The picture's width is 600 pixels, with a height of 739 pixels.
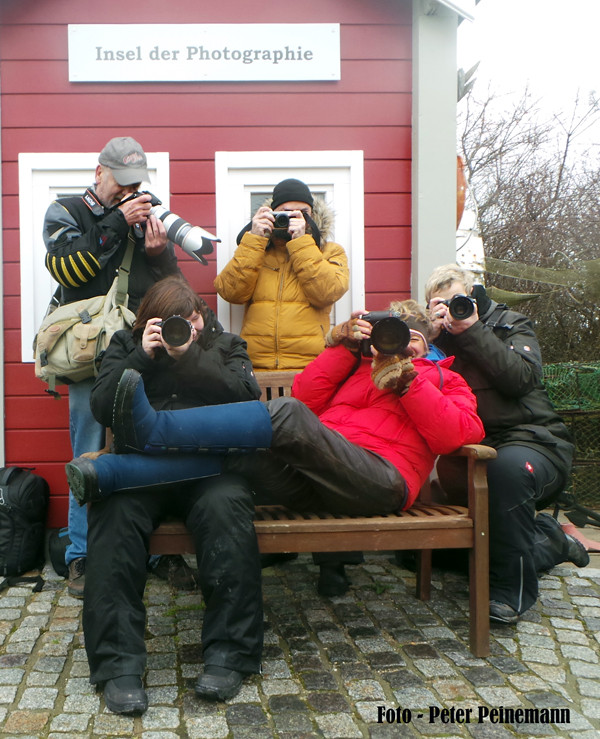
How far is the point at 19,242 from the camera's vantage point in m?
4.24

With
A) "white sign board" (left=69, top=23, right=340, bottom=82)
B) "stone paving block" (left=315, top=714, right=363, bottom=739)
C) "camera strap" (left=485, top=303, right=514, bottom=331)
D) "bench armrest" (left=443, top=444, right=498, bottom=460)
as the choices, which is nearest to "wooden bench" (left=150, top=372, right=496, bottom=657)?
"bench armrest" (left=443, top=444, right=498, bottom=460)

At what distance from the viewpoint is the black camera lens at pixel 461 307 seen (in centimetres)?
315

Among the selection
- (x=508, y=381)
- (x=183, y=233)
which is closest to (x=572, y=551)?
(x=508, y=381)

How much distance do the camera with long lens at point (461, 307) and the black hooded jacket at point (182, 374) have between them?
0.88 m

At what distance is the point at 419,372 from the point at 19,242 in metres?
2.51

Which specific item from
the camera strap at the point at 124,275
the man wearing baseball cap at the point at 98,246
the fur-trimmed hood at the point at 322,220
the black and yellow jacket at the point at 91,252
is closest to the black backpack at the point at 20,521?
the man wearing baseball cap at the point at 98,246

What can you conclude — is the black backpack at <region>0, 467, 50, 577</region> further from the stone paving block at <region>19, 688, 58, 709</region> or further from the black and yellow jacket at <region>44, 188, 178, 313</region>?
the stone paving block at <region>19, 688, 58, 709</region>

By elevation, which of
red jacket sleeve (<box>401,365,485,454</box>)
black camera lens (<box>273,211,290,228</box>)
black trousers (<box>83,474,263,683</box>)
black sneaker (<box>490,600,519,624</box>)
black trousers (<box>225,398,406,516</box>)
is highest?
black camera lens (<box>273,211,290,228</box>)

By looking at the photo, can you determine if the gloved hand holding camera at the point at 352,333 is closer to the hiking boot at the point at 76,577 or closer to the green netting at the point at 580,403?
the hiking boot at the point at 76,577

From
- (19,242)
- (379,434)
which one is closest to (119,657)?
(379,434)

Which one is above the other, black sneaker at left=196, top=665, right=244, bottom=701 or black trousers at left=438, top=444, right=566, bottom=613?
black trousers at left=438, top=444, right=566, bottom=613

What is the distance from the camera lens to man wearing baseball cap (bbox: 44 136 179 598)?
11.4ft

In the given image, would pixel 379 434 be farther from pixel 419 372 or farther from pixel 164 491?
pixel 164 491

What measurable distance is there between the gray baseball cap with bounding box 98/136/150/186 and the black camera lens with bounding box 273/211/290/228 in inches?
26.6
